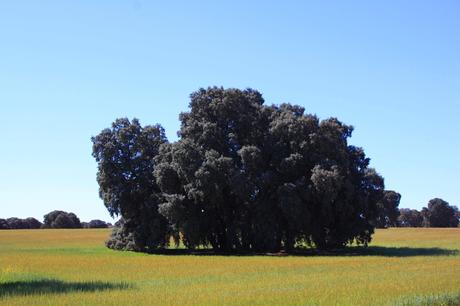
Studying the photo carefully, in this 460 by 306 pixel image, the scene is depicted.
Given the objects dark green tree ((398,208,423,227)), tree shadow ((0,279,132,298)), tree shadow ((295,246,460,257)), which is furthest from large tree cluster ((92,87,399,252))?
dark green tree ((398,208,423,227))

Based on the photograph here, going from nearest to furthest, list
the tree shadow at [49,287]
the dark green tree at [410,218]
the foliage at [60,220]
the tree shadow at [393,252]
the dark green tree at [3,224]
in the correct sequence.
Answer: the tree shadow at [49,287] < the tree shadow at [393,252] < the foliage at [60,220] < the dark green tree at [3,224] < the dark green tree at [410,218]

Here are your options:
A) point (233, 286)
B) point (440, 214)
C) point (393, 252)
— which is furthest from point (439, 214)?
point (233, 286)

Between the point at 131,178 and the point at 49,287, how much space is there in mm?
41649

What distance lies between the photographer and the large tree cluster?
180ft

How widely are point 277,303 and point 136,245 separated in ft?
154

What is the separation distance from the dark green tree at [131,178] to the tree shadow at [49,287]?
35.3 meters

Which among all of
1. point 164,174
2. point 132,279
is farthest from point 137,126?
point 132,279

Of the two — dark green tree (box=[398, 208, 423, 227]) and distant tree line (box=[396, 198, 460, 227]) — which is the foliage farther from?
distant tree line (box=[396, 198, 460, 227])

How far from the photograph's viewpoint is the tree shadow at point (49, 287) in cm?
2365

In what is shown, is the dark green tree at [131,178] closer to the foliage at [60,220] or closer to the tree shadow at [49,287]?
the tree shadow at [49,287]

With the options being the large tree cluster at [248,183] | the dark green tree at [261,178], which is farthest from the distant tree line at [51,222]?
the dark green tree at [261,178]

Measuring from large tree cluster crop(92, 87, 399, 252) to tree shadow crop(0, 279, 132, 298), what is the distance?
27250 millimetres

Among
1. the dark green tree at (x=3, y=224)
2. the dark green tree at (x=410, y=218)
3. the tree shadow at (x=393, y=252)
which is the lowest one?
the tree shadow at (x=393, y=252)

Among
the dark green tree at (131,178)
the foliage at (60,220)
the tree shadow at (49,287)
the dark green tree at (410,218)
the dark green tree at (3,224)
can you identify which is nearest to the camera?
the tree shadow at (49,287)
